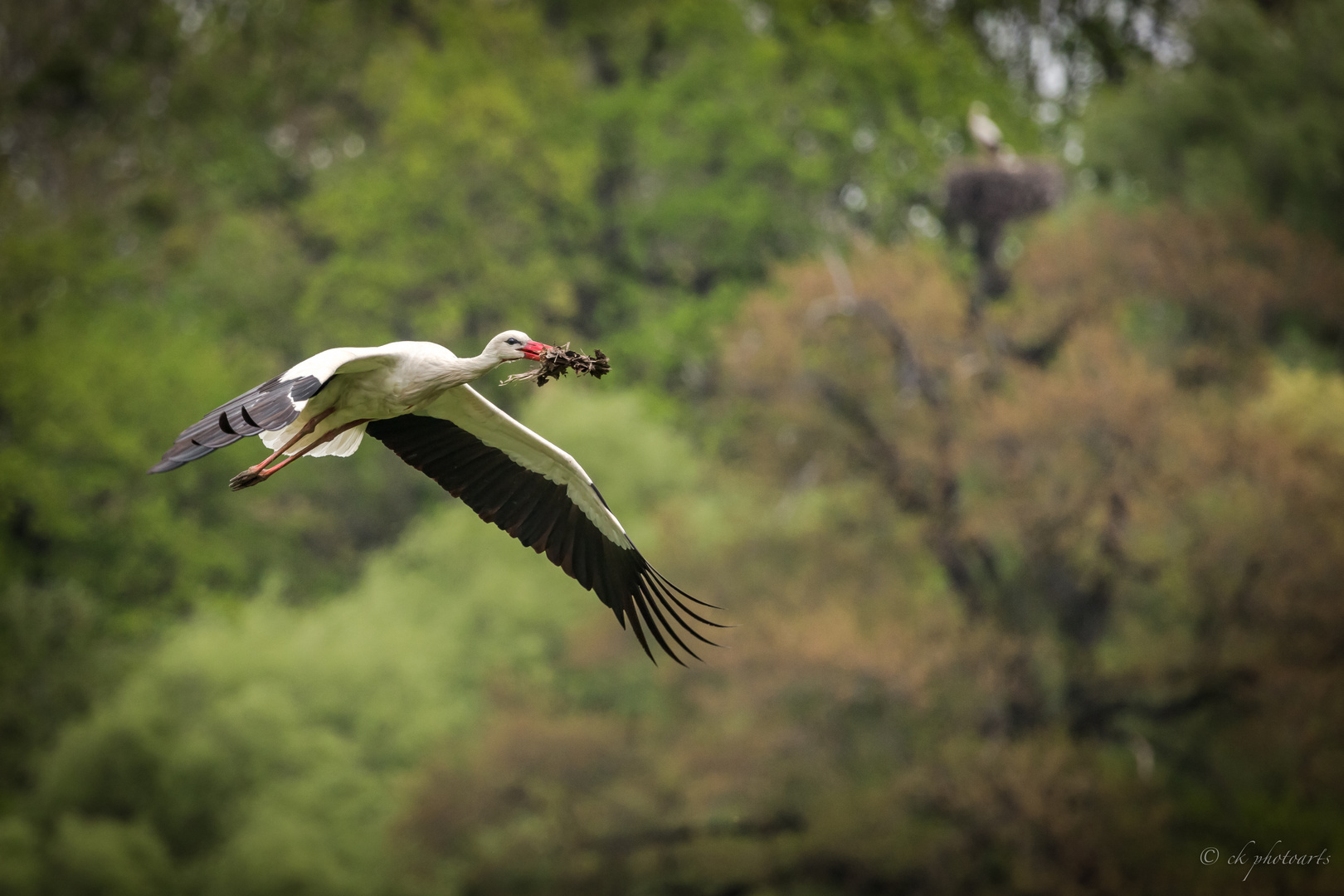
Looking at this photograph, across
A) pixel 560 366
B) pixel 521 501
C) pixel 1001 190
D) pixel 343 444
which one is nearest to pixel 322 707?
pixel 1001 190

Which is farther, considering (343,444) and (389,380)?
(343,444)

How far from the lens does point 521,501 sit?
40.0 feet

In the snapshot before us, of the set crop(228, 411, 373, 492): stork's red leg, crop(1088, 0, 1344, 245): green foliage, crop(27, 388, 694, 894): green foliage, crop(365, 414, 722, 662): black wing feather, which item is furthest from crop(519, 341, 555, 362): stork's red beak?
crop(1088, 0, 1344, 245): green foliage

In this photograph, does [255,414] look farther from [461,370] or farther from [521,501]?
[521,501]

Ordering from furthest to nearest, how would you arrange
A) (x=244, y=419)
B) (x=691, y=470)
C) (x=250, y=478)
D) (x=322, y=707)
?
(x=691, y=470) → (x=322, y=707) → (x=250, y=478) → (x=244, y=419)

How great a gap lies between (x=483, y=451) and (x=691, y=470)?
2393cm

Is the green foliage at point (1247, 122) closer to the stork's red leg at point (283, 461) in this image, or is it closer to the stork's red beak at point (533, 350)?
the stork's red leg at point (283, 461)

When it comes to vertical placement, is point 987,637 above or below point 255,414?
above

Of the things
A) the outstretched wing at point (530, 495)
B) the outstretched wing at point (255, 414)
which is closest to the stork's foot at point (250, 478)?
the outstretched wing at point (255, 414)

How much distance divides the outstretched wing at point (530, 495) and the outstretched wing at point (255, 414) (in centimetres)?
235

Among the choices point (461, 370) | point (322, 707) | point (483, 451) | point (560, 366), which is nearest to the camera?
point (560, 366)

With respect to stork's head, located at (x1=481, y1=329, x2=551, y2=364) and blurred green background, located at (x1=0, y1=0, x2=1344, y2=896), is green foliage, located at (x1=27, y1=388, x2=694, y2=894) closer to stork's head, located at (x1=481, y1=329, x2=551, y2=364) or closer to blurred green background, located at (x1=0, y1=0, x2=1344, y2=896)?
blurred green background, located at (x1=0, y1=0, x2=1344, y2=896)

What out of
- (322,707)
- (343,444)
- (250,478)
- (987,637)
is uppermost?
(322,707)

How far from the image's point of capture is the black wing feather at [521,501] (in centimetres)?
1209
